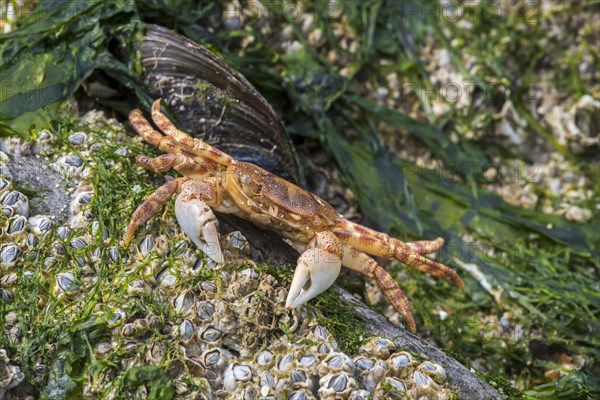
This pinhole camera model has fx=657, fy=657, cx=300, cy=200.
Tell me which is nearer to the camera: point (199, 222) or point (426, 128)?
point (199, 222)

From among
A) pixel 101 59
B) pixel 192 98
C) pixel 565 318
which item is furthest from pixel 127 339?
pixel 565 318

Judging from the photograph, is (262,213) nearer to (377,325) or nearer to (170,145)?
(170,145)

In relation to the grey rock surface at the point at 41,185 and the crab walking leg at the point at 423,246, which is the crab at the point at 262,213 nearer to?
the crab walking leg at the point at 423,246

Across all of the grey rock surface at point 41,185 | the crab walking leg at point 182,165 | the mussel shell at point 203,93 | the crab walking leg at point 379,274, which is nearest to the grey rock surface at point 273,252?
the grey rock surface at point 41,185

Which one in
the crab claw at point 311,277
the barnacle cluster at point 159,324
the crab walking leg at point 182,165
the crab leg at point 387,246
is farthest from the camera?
the crab leg at point 387,246

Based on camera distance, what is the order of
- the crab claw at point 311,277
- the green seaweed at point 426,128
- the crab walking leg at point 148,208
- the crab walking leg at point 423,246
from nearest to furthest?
the crab claw at point 311,277, the crab walking leg at point 148,208, the crab walking leg at point 423,246, the green seaweed at point 426,128

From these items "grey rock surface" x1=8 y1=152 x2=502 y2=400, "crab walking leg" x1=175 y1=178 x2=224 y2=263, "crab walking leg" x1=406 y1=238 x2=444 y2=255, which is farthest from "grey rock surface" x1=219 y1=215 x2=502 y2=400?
"crab walking leg" x1=406 y1=238 x2=444 y2=255

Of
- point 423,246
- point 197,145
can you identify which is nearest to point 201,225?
point 197,145
